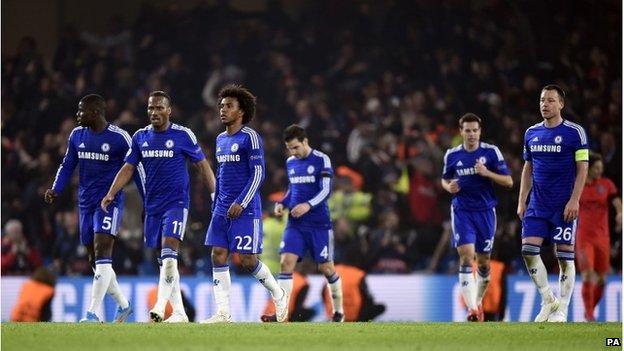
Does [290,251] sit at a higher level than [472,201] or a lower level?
lower

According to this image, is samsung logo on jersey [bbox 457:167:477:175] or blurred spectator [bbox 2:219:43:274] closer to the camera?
samsung logo on jersey [bbox 457:167:477:175]

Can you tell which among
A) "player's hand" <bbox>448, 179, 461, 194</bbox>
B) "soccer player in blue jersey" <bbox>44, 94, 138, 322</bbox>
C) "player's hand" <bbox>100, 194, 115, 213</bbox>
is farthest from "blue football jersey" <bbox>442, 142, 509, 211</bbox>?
"player's hand" <bbox>100, 194, 115, 213</bbox>

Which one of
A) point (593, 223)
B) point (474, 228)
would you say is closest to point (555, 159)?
point (474, 228)

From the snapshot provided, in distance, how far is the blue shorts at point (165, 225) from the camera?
1136 centimetres

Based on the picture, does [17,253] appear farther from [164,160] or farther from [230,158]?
[230,158]

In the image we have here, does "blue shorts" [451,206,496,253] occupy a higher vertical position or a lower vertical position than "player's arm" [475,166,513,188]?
lower

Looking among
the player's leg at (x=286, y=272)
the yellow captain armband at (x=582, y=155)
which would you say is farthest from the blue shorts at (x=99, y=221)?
the yellow captain armband at (x=582, y=155)

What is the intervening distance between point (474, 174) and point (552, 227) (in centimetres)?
165

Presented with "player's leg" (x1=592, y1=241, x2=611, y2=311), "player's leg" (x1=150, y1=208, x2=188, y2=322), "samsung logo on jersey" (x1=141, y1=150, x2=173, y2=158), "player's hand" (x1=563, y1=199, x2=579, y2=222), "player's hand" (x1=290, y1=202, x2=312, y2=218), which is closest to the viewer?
"player's leg" (x1=150, y1=208, x2=188, y2=322)

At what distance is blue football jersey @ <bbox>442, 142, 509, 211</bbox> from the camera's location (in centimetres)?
1343

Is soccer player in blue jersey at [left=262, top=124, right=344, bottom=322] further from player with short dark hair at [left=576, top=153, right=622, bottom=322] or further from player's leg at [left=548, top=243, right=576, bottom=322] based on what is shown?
player with short dark hair at [left=576, top=153, right=622, bottom=322]

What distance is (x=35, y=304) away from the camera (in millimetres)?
17969

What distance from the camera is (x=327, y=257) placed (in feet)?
46.1

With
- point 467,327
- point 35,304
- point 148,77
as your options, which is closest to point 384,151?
point 148,77
